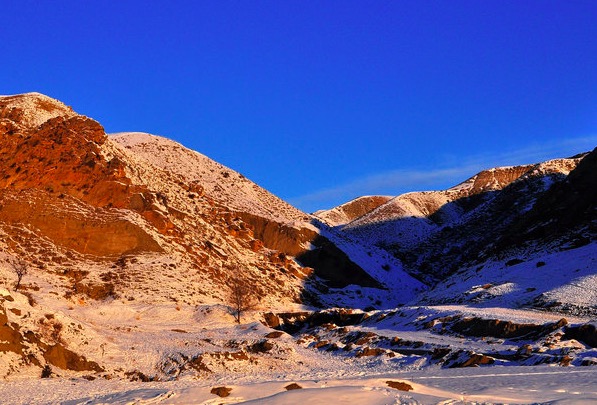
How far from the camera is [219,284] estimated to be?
5853 centimetres

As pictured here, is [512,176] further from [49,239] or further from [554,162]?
[49,239]

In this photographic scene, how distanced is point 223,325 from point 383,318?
1366 cm

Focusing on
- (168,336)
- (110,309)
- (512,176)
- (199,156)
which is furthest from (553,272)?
(512,176)

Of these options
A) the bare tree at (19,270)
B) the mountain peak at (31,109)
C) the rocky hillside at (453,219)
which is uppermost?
the mountain peak at (31,109)

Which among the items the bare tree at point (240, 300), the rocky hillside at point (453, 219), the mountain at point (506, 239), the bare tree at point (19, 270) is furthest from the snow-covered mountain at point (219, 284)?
the rocky hillside at point (453, 219)

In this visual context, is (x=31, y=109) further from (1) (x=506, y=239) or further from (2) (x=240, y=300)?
(1) (x=506, y=239)

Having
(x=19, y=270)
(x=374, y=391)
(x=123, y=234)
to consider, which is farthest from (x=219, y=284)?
(x=374, y=391)

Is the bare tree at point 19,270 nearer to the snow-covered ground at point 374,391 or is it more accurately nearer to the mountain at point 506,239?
the snow-covered ground at point 374,391

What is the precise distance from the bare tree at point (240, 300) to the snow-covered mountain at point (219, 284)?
533 mm

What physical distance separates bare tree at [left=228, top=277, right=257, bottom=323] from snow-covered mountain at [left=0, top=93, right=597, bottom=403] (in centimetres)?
53

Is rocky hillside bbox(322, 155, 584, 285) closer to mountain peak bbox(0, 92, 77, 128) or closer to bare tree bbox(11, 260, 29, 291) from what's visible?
mountain peak bbox(0, 92, 77, 128)

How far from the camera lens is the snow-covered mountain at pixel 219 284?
84.0 feet

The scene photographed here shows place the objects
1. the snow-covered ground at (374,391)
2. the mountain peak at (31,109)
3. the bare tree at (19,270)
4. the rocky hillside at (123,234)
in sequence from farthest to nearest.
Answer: the mountain peak at (31,109), the rocky hillside at (123,234), the bare tree at (19,270), the snow-covered ground at (374,391)

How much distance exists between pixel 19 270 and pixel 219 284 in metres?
19.9
